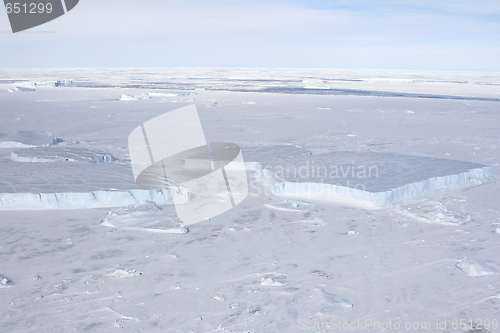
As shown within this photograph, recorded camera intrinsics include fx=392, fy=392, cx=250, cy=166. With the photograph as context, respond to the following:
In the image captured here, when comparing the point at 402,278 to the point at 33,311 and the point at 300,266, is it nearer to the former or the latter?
the point at 300,266

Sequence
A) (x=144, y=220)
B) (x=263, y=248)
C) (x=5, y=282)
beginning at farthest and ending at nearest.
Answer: (x=144, y=220) → (x=263, y=248) → (x=5, y=282)

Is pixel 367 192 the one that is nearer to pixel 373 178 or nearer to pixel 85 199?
pixel 373 178

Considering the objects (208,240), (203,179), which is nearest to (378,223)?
(208,240)

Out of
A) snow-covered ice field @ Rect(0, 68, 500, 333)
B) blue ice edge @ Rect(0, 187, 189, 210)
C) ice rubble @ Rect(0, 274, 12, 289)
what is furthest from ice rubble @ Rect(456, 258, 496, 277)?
ice rubble @ Rect(0, 274, 12, 289)

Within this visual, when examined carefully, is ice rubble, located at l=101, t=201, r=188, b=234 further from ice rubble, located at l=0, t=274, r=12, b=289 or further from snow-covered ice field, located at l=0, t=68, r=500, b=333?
ice rubble, located at l=0, t=274, r=12, b=289

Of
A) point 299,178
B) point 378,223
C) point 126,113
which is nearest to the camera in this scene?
point 378,223

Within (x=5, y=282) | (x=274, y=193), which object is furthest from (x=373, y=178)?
(x=5, y=282)

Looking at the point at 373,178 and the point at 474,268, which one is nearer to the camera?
the point at 474,268

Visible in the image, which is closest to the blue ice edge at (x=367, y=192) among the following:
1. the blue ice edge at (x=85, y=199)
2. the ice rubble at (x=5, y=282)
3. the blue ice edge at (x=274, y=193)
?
the blue ice edge at (x=274, y=193)
